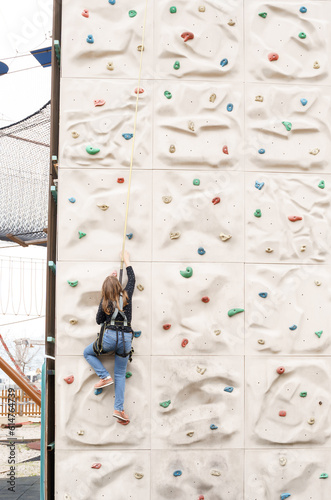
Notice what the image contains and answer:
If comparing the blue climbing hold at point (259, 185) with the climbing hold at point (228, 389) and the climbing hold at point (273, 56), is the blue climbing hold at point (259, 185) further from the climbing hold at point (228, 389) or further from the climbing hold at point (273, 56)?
the climbing hold at point (228, 389)

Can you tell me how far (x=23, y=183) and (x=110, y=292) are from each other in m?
10.7

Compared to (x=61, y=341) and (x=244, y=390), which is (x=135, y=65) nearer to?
(x=61, y=341)

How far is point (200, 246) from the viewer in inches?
234

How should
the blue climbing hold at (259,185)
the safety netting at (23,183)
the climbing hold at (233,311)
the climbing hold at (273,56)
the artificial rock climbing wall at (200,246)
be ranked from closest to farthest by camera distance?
1. the artificial rock climbing wall at (200,246)
2. the climbing hold at (233,311)
3. the blue climbing hold at (259,185)
4. the climbing hold at (273,56)
5. the safety netting at (23,183)

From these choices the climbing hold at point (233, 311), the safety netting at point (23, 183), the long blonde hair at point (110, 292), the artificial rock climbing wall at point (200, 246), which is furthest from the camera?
the safety netting at point (23, 183)

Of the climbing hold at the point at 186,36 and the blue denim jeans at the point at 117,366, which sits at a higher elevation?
the climbing hold at the point at 186,36

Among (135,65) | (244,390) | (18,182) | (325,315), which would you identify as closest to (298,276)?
(325,315)

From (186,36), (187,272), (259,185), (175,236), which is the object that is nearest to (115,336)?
(187,272)

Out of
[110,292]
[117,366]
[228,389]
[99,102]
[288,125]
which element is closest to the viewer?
[110,292]

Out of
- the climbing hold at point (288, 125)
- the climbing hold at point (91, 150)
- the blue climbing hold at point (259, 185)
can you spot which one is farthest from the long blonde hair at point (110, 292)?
the climbing hold at point (288, 125)

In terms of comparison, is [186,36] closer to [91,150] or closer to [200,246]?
[91,150]

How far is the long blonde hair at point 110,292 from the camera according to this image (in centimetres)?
554

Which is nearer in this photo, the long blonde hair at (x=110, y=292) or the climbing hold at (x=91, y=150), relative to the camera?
the long blonde hair at (x=110, y=292)

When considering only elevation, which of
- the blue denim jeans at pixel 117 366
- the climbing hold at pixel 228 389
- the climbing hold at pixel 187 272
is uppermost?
the climbing hold at pixel 187 272
